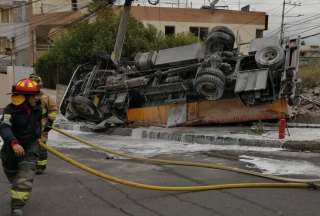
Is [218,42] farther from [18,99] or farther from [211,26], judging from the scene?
[211,26]

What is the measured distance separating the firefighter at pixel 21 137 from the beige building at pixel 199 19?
39911mm

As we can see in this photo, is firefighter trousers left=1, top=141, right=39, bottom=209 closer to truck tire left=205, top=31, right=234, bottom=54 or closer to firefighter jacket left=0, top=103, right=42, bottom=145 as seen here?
firefighter jacket left=0, top=103, right=42, bottom=145

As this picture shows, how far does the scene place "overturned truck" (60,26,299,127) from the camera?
487 inches

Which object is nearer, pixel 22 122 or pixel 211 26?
pixel 22 122

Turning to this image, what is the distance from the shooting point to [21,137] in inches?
220

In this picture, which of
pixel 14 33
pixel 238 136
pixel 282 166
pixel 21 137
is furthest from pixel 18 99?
pixel 14 33

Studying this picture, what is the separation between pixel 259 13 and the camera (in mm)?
50594

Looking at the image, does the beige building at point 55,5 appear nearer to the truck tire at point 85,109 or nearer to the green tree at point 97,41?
the green tree at point 97,41

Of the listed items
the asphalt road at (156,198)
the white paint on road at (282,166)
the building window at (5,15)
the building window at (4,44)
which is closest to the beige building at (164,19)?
the building window at (5,15)

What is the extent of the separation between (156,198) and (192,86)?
7.42 metres

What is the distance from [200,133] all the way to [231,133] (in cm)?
76

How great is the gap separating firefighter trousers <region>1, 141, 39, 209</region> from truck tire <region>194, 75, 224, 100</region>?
7.20m

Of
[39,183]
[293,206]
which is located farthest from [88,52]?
[293,206]

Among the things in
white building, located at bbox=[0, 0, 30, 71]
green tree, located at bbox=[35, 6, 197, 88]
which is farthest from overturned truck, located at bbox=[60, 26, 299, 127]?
white building, located at bbox=[0, 0, 30, 71]
